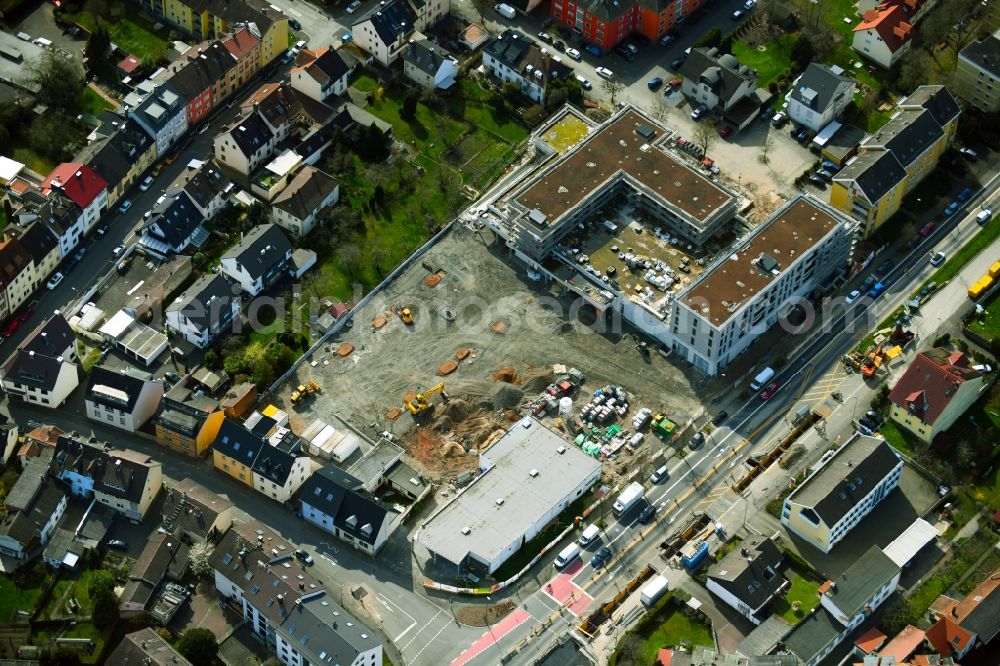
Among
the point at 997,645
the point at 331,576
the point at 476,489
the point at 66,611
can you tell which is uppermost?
the point at 997,645

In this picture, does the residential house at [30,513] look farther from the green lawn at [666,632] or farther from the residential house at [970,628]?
the residential house at [970,628]

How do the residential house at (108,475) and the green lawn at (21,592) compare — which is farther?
the residential house at (108,475)

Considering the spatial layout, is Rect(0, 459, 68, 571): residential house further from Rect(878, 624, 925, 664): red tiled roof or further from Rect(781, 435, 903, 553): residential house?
Rect(878, 624, 925, 664): red tiled roof

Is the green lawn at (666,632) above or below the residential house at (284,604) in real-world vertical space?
above

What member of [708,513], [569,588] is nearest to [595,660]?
[569,588]

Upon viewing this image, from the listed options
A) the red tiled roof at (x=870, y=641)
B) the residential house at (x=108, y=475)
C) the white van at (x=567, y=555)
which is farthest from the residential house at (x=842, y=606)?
the residential house at (x=108, y=475)

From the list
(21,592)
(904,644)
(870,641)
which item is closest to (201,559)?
(21,592)

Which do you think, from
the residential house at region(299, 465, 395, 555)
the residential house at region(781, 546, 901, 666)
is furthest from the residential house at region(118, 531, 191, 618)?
the residential house at region(781, 546, 901, 666)

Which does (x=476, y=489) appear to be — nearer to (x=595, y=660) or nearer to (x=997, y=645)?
(x=595, y=660)
